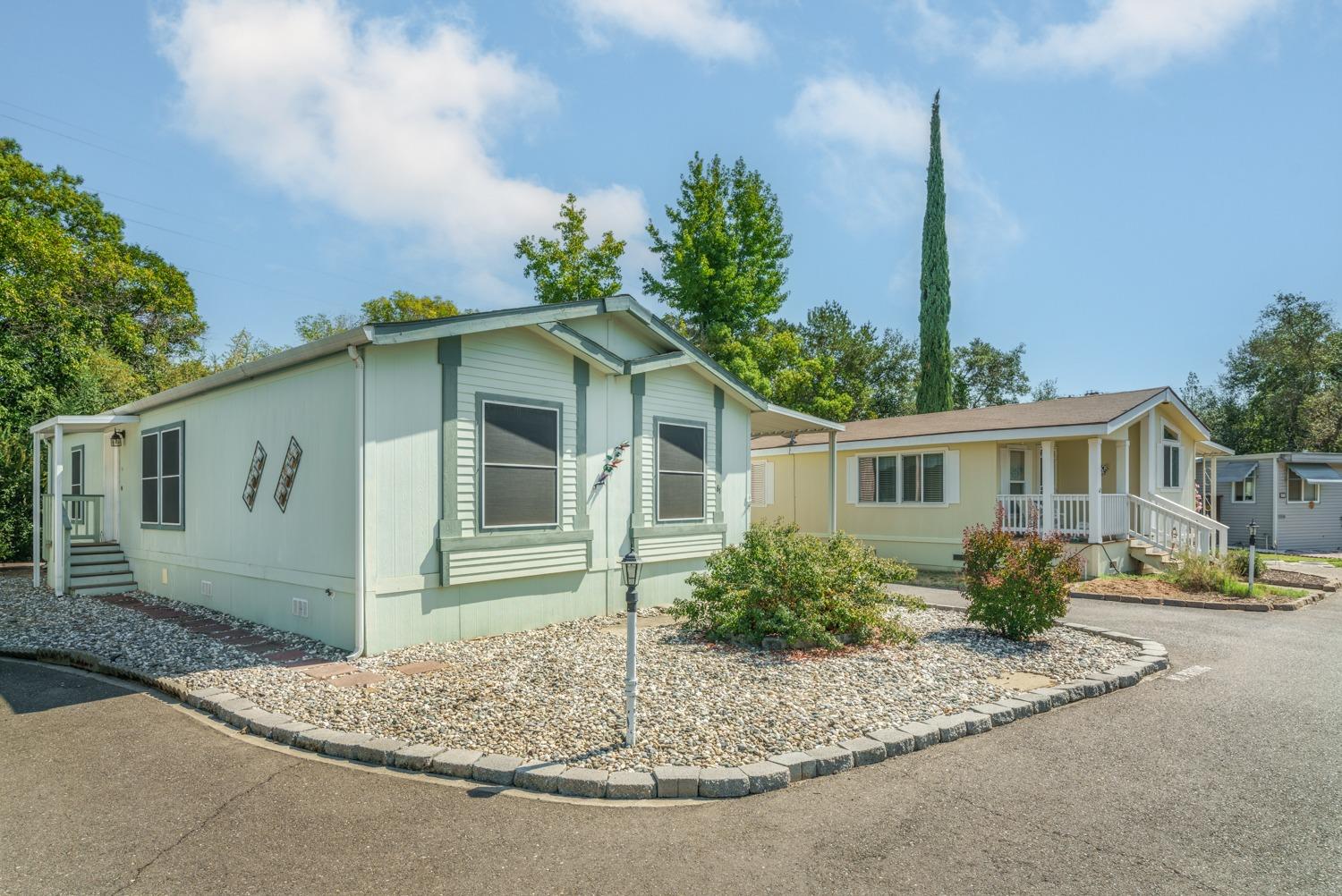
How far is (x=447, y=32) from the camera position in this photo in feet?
32.2

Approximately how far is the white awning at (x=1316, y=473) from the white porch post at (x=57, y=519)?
2989cm

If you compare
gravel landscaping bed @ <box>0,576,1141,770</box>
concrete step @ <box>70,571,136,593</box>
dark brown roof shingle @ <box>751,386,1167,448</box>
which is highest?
dark brown roof shingle @ <box>751,386,1167,448</box>

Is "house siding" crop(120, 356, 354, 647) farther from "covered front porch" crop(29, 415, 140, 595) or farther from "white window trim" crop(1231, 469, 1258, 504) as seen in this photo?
"white window trim" crop(1231, 469, 1258, 504)

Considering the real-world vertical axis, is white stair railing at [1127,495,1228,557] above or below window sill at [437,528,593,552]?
below

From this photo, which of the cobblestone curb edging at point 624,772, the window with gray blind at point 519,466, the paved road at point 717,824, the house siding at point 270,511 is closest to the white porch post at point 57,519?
the house siding at point 270,511

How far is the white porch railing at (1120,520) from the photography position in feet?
46.1

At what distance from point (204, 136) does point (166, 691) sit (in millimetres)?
17158

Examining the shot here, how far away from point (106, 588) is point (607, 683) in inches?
400

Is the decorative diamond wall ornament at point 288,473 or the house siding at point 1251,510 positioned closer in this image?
the decorative diamond wall ornament at point 288,473

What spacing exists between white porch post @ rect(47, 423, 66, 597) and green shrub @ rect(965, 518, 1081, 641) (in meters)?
12.9

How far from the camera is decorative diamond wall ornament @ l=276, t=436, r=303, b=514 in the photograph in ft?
25.7

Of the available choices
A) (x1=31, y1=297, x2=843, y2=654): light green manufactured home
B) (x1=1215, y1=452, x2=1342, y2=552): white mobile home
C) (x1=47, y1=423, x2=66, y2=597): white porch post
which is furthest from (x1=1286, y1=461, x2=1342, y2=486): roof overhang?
(x1=47, y1=423, x2=66, y2=597): white porch post

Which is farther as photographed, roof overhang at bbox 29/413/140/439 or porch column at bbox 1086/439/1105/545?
porch column at bbox 1086/439/1105/545

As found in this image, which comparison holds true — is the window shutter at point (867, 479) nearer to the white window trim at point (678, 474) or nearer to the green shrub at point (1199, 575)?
the green shrub at point (1199, 575)
